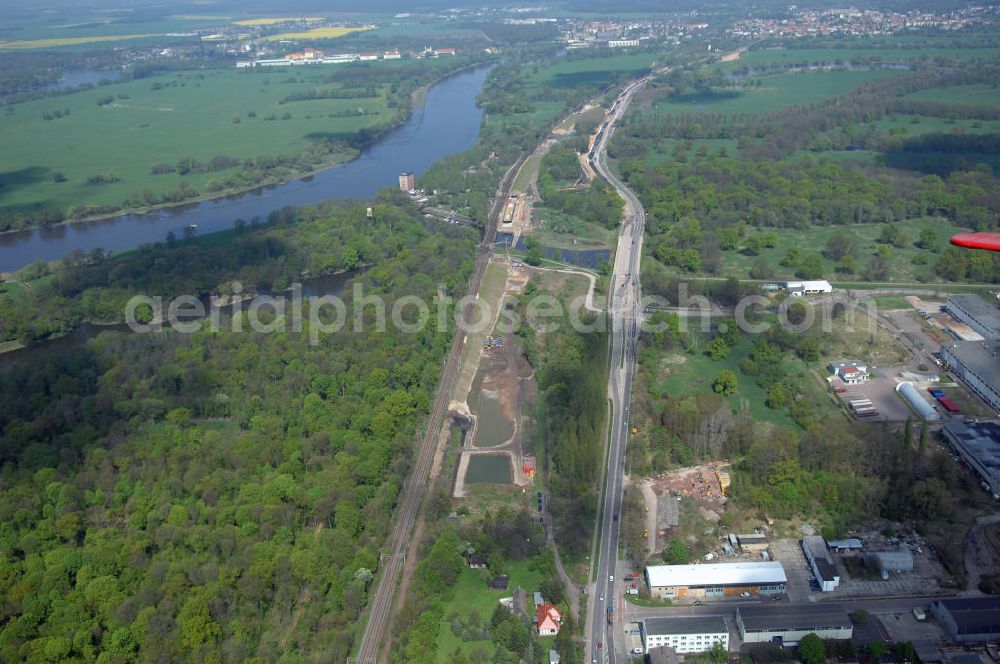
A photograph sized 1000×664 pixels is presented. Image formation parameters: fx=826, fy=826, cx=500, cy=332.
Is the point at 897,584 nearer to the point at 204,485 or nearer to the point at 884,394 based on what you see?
the point at 884,394

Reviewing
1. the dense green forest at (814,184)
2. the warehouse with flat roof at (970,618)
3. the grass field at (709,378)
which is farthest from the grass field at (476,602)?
the dense green forest at (814,184)

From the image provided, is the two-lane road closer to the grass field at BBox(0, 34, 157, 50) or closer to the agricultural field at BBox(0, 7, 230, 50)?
the grass field at BBox(0, 34, 157, 50)

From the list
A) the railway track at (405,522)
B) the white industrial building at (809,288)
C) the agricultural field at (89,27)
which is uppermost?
the agricultural field at (89,27)

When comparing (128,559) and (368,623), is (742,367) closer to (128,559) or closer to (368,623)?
(368,623)

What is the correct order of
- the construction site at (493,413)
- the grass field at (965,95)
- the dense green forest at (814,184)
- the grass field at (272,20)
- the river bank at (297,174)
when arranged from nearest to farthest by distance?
the construction site at (493,413)
the dense green forest at (814,184)
the river bank at (297,174)
the grass field at (965,95)
the grass field at (272,20)

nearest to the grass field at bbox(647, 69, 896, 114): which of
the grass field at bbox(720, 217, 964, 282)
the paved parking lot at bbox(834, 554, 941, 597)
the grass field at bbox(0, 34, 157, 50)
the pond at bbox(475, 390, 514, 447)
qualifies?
the grass field at bbox(720, 217, 964, 282)

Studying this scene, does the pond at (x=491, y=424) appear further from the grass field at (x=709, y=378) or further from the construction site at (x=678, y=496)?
the grass field at (x=709, y=378)
